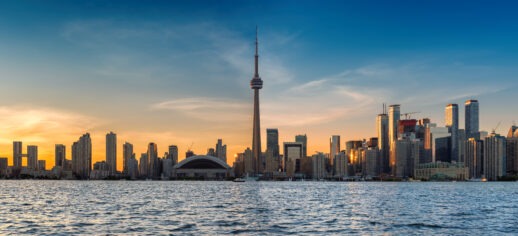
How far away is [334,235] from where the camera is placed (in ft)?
185

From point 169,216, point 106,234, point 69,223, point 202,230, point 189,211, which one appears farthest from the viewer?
point 189,211

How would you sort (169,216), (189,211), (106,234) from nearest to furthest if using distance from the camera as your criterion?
1. (106,234)
2. (169,216)
3. (189,211)

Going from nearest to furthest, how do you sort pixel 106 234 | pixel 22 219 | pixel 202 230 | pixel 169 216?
pixel 106 234
pixel 202 230
pixel 22 219
pixel 169 216

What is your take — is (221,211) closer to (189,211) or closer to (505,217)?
(189,211)

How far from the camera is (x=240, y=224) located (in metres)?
65.2

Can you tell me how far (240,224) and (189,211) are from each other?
19579 millimetres

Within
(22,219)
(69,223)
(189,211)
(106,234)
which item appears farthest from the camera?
(189,211)

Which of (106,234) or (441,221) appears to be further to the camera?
(441,221)

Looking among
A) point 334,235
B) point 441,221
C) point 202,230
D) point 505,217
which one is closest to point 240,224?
point 202,230

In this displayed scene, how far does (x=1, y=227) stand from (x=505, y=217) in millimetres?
61712

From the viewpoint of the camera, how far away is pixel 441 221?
233 ft

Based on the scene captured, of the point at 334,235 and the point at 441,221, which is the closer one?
the point at 334,235

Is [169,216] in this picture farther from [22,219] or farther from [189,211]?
[22,219]

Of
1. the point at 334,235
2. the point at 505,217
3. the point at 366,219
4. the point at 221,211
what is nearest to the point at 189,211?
the point at 221,211
